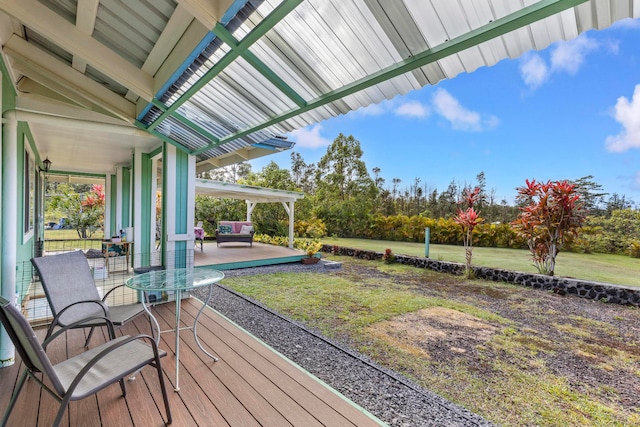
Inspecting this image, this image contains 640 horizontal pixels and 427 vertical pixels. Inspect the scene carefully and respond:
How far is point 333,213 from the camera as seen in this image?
1709 cm

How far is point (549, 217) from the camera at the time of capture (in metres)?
7.37

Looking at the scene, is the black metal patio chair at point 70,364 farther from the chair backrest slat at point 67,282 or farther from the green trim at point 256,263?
the green trim at point 256,263

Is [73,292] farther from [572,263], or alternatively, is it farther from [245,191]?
[572,263]

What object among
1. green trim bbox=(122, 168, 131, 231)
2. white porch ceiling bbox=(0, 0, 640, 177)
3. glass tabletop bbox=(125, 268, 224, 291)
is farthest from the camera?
green trim bbox=(122, 168, 131, 231)

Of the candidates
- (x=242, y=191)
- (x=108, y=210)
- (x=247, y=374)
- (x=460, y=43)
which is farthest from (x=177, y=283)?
(x=108, y=210)

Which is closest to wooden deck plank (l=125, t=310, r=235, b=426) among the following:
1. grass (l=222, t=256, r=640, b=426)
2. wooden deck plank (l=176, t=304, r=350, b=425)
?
wooden deck plank (l=176, t=304, r=350, b=425)

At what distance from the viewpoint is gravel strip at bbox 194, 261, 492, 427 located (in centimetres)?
243

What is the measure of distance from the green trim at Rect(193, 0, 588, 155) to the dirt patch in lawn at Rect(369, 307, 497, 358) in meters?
3.08

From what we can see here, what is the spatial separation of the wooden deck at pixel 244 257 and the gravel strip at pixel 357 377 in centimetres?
369

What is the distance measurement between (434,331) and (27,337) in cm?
436

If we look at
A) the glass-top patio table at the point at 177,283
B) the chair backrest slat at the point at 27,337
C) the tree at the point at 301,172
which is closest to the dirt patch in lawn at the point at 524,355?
the glass-top patio table at the point at 177,283

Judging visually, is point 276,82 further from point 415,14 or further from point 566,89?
point 566,89

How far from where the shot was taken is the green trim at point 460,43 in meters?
1.41

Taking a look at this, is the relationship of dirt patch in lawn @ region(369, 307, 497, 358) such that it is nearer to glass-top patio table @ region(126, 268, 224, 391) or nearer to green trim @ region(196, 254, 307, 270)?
glass-top patio table @ region(126, 268, 224, 391)
